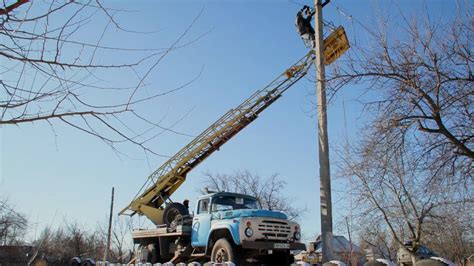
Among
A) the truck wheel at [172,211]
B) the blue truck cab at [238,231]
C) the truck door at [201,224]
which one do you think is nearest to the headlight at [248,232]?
the blue truck cab at [238,231]

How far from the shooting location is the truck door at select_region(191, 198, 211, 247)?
12336 millimetres

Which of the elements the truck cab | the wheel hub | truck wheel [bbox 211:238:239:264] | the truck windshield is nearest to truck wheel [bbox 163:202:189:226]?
the truck cab

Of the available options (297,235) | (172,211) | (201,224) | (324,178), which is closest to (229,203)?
(201,224)

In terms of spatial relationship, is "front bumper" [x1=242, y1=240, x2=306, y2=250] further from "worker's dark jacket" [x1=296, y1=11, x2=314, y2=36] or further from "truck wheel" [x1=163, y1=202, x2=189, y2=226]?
"worker's dark jacket" [x1=296, y1=11, x2=314, y2=36]

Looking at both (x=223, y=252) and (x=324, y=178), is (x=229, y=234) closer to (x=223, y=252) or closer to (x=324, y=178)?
(x=223, y=252)

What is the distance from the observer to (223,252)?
1141 centimetres

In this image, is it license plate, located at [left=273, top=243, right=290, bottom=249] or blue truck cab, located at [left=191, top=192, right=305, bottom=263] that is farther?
license plate, located at [left=273, top=243, right=290, bottom=249]

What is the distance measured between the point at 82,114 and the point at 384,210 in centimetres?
2450

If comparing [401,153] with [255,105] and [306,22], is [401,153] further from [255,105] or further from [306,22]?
[255,105]

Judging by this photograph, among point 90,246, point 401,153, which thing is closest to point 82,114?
point 401,153

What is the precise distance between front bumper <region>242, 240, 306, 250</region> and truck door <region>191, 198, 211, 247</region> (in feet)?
5.26

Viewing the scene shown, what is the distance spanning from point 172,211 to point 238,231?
4.03 metres

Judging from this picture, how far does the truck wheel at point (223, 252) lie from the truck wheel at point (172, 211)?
9.71 feet

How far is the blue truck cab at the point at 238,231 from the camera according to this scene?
11.2 meters
